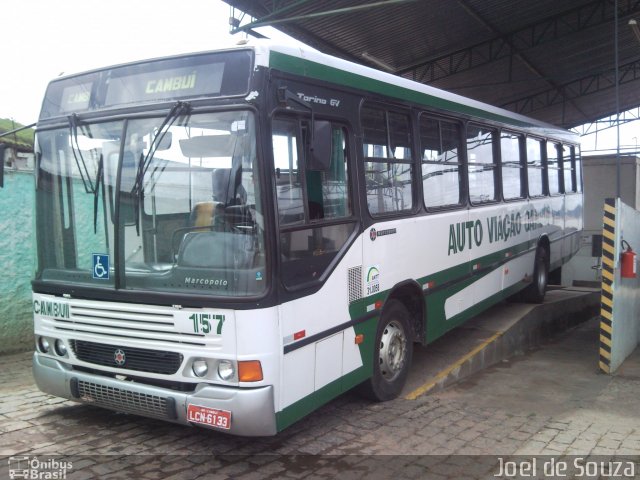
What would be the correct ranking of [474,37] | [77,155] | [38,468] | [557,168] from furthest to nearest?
[474,37]
[557,168]
[77,155]
[38,468]

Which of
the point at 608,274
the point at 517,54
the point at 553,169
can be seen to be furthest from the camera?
the point at 517,54

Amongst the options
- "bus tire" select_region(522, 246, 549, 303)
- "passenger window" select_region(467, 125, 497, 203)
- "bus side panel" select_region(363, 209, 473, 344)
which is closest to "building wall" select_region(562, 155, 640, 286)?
"bus tire" select_region(522, 246, 549, 303)

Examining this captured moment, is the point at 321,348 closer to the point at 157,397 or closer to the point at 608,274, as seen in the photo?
the point at 157,397

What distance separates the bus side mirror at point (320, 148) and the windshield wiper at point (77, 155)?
1654mm

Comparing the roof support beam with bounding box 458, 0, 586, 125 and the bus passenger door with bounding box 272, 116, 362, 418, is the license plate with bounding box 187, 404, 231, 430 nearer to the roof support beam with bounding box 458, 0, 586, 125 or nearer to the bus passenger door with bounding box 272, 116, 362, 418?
the bus passenger door with bounding box 272, 116, 362, 418

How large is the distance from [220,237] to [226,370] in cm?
88

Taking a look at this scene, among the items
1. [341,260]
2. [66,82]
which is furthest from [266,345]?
[66,82]

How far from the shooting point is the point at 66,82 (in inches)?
189

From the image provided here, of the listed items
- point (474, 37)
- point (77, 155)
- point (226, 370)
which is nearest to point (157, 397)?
point (226, 370)

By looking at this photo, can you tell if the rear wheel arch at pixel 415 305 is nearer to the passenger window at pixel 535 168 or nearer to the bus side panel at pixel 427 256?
the bus side panel at pixel 427 256

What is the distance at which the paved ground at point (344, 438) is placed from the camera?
168 inches

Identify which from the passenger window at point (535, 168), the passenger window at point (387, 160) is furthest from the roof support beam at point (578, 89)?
the passenger window at point (387, 160)

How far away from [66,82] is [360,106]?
2365 mm

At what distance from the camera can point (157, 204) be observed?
4.29m
